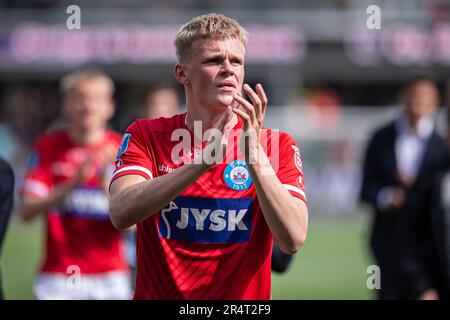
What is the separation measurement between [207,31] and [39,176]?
369 centimetres

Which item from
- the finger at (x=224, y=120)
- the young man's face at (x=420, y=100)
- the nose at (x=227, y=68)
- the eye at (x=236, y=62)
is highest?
the young man's face at (x=420, y=100)

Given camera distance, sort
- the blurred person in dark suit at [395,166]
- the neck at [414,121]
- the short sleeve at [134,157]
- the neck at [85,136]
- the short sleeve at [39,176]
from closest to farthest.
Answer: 1. the short sleeve at [134,157]
2. the short sleeve at [39,176]
3. the neck at [85,136]
4. the blurred person in dark suit at [395,166]
5. the neck at [414,121]

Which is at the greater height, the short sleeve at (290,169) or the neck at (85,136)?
the neck at (85,136)

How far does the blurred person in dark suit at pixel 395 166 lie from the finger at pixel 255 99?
4175 mm

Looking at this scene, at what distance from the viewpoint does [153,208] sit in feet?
11.9

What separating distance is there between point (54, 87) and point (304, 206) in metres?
24.3

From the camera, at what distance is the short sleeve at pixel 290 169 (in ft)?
12.5

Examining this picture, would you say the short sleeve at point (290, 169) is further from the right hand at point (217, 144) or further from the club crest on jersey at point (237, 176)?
the right hand at point (217, 144)

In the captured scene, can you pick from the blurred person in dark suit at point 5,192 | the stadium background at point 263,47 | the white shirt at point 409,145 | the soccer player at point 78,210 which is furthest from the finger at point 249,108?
the stadium background at point 263,47

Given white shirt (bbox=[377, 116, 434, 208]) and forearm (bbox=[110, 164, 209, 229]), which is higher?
white shirt (bbox=[377, 116, 434, 208])

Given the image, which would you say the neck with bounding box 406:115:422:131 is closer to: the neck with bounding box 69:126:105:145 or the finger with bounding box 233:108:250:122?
the neck with bounding box 69:126:105:145

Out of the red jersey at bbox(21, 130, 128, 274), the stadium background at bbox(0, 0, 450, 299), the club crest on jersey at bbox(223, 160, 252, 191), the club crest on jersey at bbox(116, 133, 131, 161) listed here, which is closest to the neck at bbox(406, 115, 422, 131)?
the red jersey at bbox(21, 130, 128, 274)

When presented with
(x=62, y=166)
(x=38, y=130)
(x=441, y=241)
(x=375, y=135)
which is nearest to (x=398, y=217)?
(x=375, y=135)

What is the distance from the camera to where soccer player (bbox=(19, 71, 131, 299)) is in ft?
22.8
